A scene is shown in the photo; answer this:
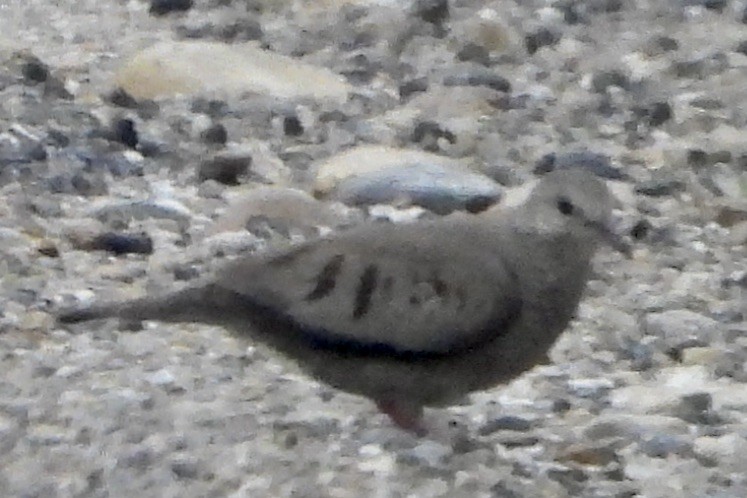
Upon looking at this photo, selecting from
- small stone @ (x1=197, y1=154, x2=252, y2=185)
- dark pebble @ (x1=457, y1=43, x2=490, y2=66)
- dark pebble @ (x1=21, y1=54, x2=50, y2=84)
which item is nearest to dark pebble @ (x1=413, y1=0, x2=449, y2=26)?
dark pebble @ (x1=457, y1=43, x2=490, y2=66)

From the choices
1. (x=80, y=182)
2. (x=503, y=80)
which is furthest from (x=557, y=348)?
(x=503, y=80)

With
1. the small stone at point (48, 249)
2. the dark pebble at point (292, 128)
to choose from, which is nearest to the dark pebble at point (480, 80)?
the dark pebble at point (292, 128)

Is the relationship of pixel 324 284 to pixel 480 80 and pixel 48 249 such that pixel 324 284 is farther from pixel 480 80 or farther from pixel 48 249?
pixel 480 80

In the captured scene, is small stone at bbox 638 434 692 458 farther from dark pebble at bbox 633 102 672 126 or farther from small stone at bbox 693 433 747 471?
dark pebble at bbox 633 102 672 126

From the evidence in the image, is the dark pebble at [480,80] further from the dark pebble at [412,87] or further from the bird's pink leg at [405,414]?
the bird's pink leg at [405,414]

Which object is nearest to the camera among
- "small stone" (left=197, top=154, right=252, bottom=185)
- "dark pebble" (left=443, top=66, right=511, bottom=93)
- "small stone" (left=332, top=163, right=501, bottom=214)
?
"small stone" (left=332, top=163, right=501, bottom=214)

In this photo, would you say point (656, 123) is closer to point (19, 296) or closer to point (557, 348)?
point (557, 348)

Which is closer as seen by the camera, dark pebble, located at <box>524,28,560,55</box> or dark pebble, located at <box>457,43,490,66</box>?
dark pebble, located at <box>457,43,490,66</box>

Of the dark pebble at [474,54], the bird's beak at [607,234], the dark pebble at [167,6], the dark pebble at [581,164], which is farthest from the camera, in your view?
the dark pebble at [167,6]
